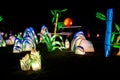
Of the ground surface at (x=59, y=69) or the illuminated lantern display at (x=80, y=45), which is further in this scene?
the illuminated lantern display at (x=80, y=45)

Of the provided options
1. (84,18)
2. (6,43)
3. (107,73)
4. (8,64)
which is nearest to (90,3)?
(84,18)

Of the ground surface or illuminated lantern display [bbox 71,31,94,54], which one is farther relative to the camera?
illuminated lantern display [bbox 71,31,94,54]

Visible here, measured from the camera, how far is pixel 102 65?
16.4 metres

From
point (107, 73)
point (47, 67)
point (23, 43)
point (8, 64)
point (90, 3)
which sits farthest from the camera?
point (90, 3)

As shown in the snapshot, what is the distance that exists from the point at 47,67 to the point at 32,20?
3716 centimetres

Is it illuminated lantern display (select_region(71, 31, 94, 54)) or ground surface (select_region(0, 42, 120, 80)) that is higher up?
illuminated lantern display (select_region(71, 31, 94, 54))

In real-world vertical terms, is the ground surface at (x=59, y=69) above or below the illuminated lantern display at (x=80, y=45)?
below

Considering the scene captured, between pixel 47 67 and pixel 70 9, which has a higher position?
pixel 70 9

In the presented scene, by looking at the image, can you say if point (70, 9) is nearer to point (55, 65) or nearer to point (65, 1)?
point (65, 1)

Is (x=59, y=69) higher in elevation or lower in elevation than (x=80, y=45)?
lower

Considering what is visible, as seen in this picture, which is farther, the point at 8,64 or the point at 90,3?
the point at 90,3

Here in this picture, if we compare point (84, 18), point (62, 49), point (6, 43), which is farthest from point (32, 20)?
point (62, 49)

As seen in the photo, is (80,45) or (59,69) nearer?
(59,69)

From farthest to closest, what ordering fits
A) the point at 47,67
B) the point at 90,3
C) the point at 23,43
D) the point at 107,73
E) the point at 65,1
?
the point at 65,1 → the point at 90,3 → the point at 23,43 → the point at 47,67 → the point at 107,73
